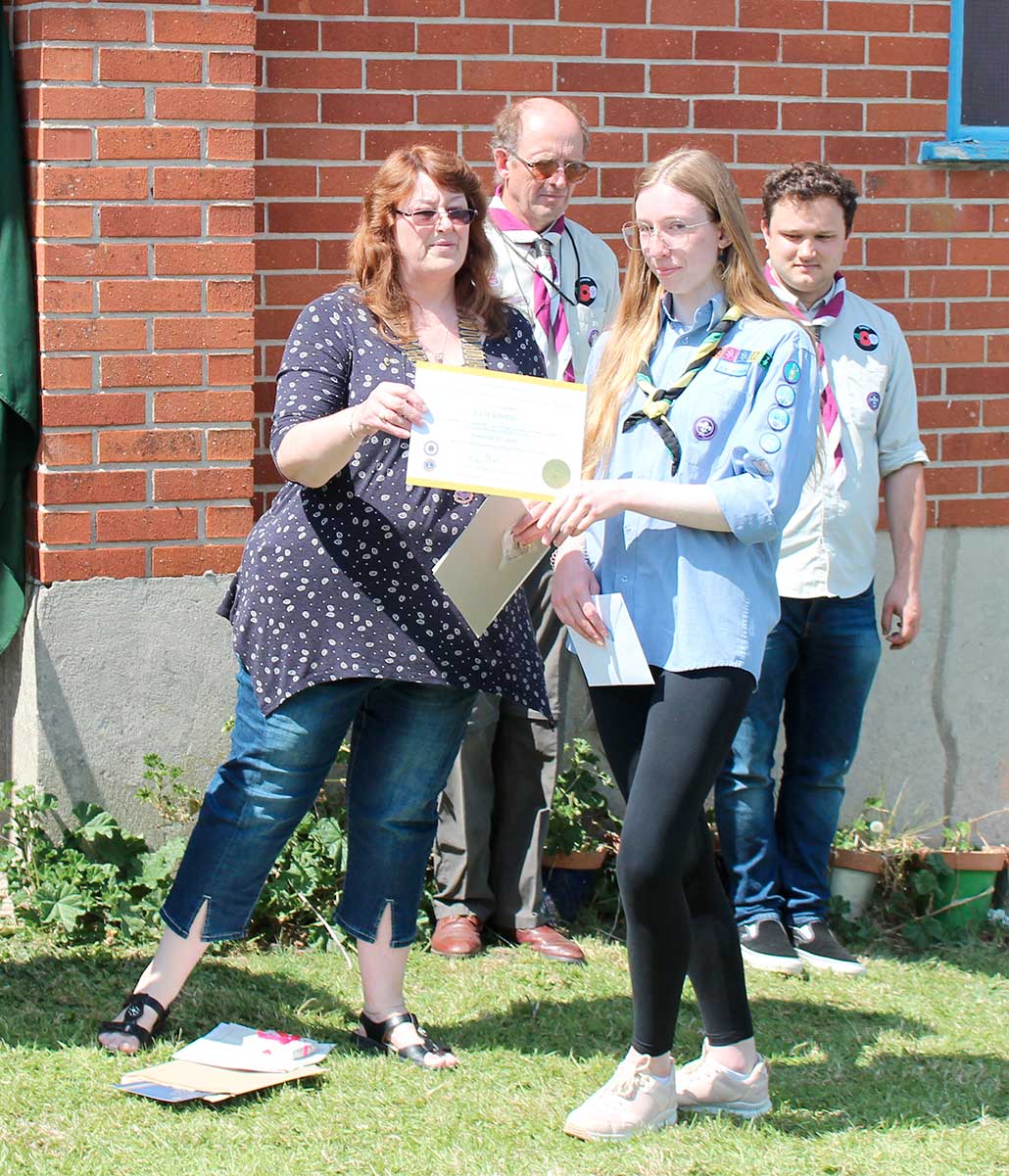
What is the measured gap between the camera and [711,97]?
17.3 ft

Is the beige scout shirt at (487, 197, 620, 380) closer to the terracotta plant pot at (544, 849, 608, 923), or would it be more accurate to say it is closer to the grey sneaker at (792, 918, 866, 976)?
the terracotta plant pot at (544, 849, 608, 923)

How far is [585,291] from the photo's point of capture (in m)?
4.69

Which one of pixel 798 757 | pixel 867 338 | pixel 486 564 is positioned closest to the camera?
pixel 486 564

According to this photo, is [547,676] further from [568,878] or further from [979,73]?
[979,73]

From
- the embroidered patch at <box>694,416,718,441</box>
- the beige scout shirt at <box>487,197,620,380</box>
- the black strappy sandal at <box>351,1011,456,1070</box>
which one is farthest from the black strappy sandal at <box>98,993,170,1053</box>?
the beige scout shirt at <box>487,197,620,380</box>

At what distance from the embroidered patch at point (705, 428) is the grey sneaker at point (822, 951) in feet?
6.59

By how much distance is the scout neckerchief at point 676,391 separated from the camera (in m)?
3.34

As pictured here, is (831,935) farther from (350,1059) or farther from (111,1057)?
(111,1057)

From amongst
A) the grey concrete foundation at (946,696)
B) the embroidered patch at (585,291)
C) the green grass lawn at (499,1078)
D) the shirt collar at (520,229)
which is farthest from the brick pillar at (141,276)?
the grey concrete foundation at (946,696)

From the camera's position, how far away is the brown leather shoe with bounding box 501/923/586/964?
15.1 feet

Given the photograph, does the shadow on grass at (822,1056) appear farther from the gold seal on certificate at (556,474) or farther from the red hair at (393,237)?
the red hair at (393,237)

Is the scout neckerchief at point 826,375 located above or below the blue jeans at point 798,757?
above

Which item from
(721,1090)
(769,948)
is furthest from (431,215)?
(769,948)

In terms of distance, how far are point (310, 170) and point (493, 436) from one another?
78.6 inches
